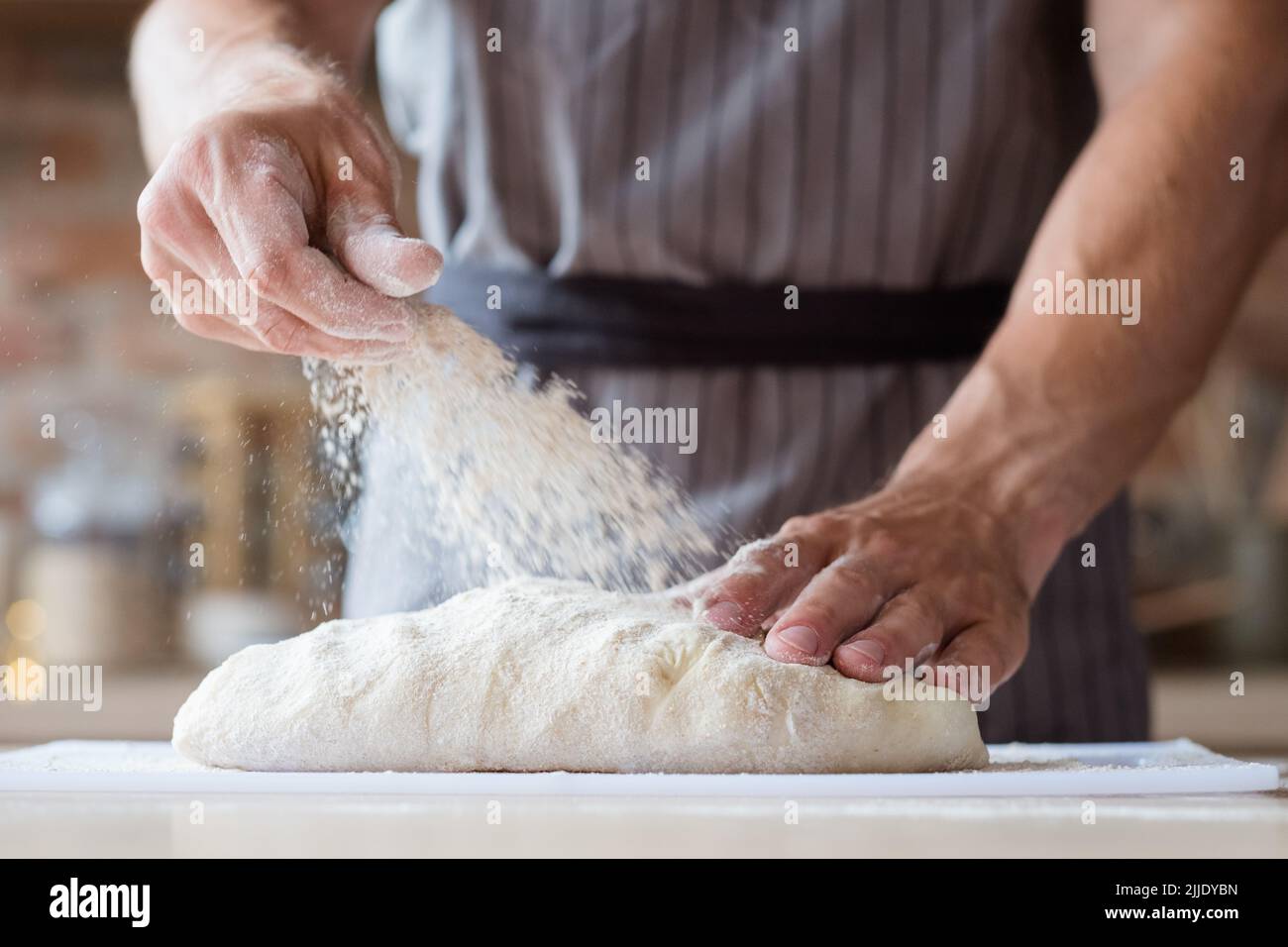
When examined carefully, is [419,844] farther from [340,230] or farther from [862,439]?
[862,439]

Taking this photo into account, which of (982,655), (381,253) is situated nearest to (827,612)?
(982,655)

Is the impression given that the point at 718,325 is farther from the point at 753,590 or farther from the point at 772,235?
the point at 753,590

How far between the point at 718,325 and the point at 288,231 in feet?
1.73

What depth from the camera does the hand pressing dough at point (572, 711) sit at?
94cm

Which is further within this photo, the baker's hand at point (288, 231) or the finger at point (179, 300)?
the finger at point (179, 300)

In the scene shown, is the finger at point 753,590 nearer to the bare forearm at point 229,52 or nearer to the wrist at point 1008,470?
the wrist at point 1008,470

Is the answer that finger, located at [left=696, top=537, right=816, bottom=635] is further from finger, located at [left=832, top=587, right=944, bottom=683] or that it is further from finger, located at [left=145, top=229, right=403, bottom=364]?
finger, located at [left=145, top=229, right=403, bottom=364]

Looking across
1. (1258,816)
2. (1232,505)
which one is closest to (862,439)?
(1258,816)

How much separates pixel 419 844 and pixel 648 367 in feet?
2.40

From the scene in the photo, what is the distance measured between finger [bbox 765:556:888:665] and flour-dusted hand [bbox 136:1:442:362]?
13.9 inches

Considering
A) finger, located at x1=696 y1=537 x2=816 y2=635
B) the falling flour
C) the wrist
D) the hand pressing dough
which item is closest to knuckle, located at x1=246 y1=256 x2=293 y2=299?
the falling flour

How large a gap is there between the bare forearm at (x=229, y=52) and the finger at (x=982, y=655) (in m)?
0.69

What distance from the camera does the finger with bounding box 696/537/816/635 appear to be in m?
1.02

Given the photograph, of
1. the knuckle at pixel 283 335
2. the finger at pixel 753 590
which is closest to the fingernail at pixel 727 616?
the finger at pixel 753 590
